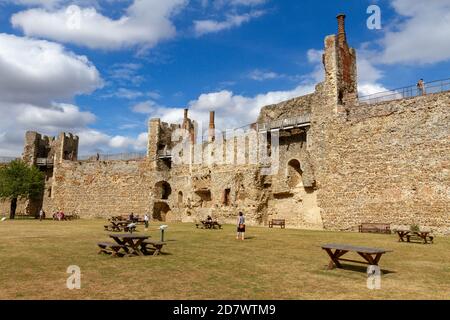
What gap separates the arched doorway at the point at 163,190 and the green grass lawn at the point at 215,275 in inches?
944

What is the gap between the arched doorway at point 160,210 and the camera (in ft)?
119

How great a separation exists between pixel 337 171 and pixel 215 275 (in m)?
16.6

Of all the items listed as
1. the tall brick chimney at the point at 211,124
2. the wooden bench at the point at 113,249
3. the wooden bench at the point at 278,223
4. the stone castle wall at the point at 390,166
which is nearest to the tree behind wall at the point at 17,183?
the tall brick chimney at the point at 211,124

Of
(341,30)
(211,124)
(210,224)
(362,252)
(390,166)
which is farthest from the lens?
(211,124)

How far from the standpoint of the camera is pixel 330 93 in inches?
942

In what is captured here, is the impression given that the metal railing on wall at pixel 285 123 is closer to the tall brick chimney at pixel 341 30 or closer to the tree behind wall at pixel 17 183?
the tall brick chimney at pixel 341 30

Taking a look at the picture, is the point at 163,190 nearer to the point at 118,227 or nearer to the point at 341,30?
the point at 118,227

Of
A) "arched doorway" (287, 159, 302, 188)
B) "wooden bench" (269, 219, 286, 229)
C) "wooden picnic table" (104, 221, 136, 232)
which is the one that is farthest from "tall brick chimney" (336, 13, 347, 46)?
"wooden picnic table" (104, 221, 136, 232)

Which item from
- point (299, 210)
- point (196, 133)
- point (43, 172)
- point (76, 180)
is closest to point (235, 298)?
point (299, 210)

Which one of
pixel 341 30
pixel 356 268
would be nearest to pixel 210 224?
pixel 356 268

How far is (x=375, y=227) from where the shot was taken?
68.2ft

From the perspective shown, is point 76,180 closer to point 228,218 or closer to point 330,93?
point 228,218

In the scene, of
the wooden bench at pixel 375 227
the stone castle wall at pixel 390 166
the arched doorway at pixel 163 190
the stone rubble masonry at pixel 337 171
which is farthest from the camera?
the arched doorway at pixel 163 190

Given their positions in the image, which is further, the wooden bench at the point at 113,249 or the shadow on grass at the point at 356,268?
the wooden bench at the point at 113,249
